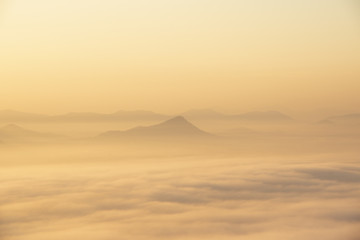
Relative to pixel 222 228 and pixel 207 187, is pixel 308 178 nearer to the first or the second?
pixel 207 187

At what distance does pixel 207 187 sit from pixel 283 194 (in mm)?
2616

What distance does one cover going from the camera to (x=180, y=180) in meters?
16.4

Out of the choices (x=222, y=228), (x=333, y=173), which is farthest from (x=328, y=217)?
(x=333, y=173)

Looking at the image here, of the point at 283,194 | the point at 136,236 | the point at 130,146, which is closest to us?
the point at 136,236

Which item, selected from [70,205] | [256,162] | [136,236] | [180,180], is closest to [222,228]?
[136,236]

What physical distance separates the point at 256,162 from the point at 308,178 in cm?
197

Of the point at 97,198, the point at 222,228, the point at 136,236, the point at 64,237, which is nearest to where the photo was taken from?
the point at 64,237

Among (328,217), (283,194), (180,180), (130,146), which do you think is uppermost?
(130,146)

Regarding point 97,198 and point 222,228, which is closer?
point 222,228

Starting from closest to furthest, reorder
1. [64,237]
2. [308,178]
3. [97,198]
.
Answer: [64,237] → [97,198] → [308,178]

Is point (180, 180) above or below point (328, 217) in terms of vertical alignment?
above

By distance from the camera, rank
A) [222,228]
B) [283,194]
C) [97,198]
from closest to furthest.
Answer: [222,228] < [97,198] < [283,194]

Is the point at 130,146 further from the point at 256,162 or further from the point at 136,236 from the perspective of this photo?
the point at 136,236

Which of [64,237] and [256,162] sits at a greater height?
[256,162]
